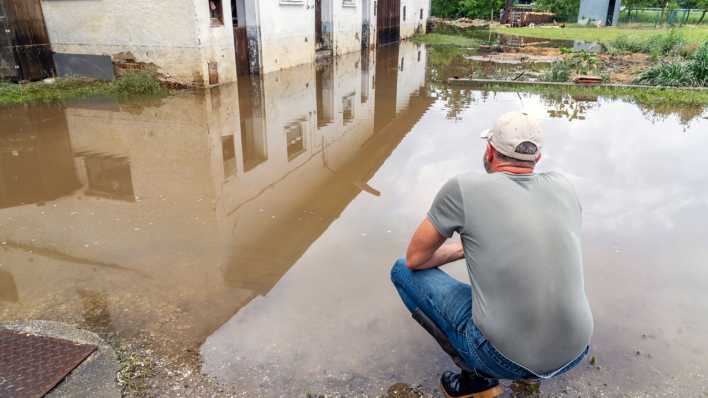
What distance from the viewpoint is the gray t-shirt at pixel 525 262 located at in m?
1.85

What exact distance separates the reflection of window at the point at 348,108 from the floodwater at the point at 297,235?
0.15 metres

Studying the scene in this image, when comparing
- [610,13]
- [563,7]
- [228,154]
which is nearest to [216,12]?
[228,154]

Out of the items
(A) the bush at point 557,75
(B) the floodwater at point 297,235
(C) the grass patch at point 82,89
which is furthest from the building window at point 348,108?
(A) the bush at point 557,75

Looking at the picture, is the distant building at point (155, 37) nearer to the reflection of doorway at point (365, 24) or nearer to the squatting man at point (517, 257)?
the reflection of doorway at point (365, 24)

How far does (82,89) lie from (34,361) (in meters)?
8.48

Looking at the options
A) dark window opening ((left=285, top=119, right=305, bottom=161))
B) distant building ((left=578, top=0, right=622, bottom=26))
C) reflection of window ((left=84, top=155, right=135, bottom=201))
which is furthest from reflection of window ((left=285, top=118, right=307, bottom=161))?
distant building ((left=578, top=0, right=622, bottom=26))

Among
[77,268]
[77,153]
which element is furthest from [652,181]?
[77,153]

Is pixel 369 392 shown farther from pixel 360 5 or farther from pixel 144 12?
pixel 360 5

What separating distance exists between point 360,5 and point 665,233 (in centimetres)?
1661

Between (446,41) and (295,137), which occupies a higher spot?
(446,41)

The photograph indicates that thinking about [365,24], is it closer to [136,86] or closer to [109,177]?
[136,86]

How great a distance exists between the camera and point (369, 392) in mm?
2465

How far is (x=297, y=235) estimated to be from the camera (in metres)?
4.20

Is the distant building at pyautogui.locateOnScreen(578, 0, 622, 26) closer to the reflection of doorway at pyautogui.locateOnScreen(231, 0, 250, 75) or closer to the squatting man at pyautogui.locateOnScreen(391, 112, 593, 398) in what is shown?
the reflection of doorway at pyautogui.locateOnScreen(231, 0, 250, 75)
